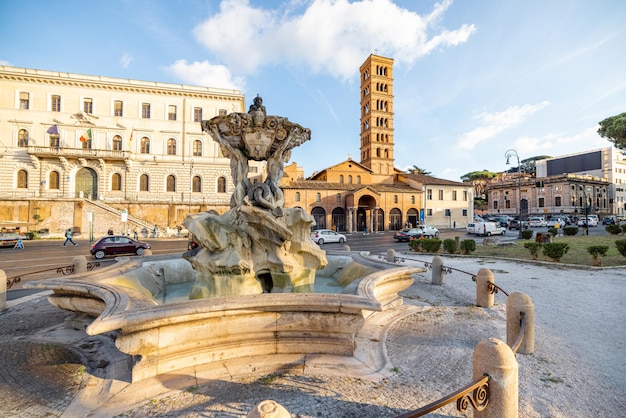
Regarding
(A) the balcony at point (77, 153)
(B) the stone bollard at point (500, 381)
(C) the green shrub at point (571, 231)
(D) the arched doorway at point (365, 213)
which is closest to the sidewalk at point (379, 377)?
(B) the stone bollard at point (500, 381)

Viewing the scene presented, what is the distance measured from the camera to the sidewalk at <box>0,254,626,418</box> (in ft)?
10.6

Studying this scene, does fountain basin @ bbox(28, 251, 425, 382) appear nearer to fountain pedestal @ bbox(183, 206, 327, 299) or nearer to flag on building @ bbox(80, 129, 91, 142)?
fountain pedestal @ bbox(183, 206, 327, 299)

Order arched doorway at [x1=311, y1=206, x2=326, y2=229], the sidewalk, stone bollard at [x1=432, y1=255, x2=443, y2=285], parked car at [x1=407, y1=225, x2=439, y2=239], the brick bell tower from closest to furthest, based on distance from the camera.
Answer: the sidewalk < stone bollard at [x1=432, y1=255, x2=443, y2=285] < parked car at [x1=407, y1=225, x2=439, y2=239] < arched doorway at [x1=311, y1=206, x2=326, y2=229] < the brick bell tower

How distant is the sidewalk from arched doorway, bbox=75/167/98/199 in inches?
1495

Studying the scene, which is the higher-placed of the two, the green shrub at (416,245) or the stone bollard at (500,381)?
the stone bollard at (500,381)

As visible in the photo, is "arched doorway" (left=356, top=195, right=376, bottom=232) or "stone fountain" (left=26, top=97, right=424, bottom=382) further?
"arched doorway" (left=356, top=195, right=376, bottom=232)

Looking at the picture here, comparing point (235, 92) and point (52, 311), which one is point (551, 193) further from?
point (52, 311)

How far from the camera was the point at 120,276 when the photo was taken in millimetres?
5887

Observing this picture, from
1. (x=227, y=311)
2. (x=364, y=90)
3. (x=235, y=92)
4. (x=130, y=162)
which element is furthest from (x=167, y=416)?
(x=364, y=90)

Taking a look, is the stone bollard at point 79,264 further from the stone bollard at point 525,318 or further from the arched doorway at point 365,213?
the arched doorway at point 365,213

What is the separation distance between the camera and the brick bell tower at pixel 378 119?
170 ft

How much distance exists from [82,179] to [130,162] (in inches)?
246

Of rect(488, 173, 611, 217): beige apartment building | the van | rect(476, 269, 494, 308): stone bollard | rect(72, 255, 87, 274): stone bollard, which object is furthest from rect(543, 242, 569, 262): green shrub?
rect(488, 173, 611, 217): beige apartment building

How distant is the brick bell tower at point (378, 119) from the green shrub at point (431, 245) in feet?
109
